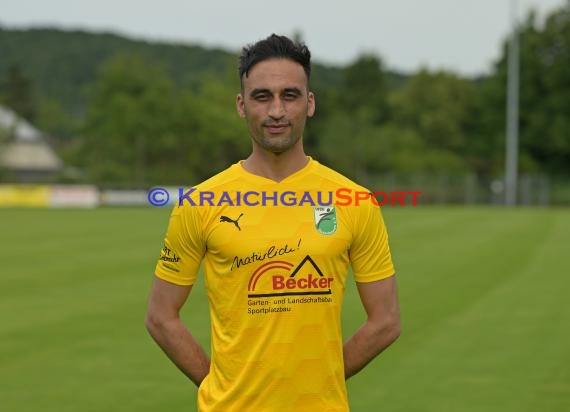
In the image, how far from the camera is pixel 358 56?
11238 centimetres

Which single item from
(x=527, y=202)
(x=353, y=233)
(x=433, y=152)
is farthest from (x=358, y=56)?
(x=353, y=233)

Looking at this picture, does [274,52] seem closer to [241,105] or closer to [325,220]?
[241,105]

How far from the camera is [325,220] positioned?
3285mm

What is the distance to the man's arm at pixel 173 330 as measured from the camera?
3479mm

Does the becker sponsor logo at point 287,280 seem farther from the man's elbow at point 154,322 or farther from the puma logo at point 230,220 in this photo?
the man's elbow at point 154,322

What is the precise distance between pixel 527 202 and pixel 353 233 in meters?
65.5

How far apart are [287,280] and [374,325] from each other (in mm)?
450

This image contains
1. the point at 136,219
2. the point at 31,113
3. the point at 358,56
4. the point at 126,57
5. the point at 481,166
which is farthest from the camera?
the point at 31,113

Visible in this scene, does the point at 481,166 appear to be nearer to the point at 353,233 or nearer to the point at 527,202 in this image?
the point at 527,202

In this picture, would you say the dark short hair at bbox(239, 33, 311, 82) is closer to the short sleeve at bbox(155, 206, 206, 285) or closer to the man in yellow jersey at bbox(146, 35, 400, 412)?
the man in yellow jersey at bbox(146, 35, 400, 412)

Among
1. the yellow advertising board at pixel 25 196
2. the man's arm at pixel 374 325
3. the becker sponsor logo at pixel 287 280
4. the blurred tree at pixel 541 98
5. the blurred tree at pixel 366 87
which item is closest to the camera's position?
the becker sponsor logo at pixel 287 280

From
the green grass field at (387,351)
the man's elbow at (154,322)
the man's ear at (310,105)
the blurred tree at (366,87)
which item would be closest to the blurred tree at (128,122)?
the blurred tree at (366,87)

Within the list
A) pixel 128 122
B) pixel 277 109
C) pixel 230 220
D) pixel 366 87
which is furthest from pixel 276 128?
pixel 366 87

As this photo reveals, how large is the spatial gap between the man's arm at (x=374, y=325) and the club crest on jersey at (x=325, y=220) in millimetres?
287
